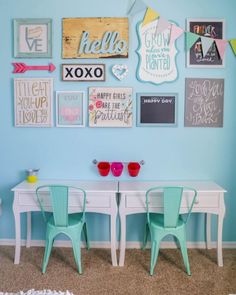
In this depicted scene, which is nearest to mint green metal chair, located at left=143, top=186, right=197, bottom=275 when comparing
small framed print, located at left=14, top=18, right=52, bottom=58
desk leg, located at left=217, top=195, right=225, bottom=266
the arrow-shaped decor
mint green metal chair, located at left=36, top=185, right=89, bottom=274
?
desk leg, located at left=217, top=195, right=225, bottom=266

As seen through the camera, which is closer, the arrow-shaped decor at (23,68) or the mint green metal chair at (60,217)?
the mint green metal chair at (60,217)

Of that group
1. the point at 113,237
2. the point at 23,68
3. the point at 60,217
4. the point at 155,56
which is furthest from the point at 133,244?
the point at 23,68

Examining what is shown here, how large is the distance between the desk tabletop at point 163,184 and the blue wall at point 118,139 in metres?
0.08

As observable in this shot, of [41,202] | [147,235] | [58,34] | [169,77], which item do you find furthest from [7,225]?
[169,77]

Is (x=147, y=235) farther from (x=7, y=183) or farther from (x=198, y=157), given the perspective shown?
(x=7, y=183)

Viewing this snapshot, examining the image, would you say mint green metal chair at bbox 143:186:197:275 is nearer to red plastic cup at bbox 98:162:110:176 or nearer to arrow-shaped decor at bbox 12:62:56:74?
red plastic cup at bbox 98:162:110:176

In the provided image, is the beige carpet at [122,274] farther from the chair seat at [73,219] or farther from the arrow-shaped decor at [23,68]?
the arrow-shaped decor at [23,68]

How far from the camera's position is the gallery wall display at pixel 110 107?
2561 millimetres

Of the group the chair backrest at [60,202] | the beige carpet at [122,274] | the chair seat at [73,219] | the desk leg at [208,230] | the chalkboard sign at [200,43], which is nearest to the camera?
the beige carpet at [122,274]

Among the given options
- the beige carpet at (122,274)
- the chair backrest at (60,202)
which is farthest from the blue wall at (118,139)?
the chair backrest at (60,202)

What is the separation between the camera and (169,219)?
2.15 metres

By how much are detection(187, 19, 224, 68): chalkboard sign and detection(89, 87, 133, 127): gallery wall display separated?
651 millimetres

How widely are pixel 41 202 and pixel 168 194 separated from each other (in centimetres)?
104

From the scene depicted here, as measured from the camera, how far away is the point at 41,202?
2303 mm
